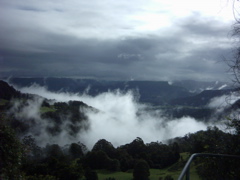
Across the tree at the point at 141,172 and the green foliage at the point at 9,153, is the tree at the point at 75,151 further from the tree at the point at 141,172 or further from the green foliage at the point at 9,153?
the green foliage at the point at 9,153

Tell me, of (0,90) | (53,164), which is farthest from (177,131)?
(53,164)

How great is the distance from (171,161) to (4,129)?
33461 millimetres

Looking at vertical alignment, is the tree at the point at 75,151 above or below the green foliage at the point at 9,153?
below

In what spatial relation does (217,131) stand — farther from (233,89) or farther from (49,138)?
(49,138)

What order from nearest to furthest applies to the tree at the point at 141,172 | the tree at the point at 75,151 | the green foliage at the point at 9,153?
the green foliage at the point at 9,153
the tree at the point at 141,172
the tree at the point at 75,151

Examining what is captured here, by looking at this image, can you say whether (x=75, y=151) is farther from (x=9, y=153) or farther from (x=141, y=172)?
(x=9, y=153)

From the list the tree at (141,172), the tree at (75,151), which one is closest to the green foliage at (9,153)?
the tree at (141,172)

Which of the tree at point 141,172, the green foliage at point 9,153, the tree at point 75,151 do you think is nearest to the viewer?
the green foliage at point 9,153

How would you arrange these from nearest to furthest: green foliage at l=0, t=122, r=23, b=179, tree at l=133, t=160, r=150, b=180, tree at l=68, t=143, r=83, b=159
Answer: green foliage at l=0, t=122, r=23, b=179
tree at l=133, t=160, r=150, b=180
tree at l=68, t=143, r=83, b=159

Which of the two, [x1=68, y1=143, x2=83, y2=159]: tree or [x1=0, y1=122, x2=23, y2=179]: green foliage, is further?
[x1=68, y1=143, x2=83, y2=159]: tree

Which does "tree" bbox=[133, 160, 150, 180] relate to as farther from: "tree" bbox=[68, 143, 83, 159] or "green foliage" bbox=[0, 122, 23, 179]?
"green foliage" bbox=[0, 122, 23, 179]

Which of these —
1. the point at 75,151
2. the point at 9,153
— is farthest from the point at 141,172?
the point at 9,153

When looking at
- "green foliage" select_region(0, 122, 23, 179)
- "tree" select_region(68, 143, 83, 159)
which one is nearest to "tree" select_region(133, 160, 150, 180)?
"tree" select_region(68, 143, 83, 159)

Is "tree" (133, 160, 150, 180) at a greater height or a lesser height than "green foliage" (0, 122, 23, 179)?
lesser
